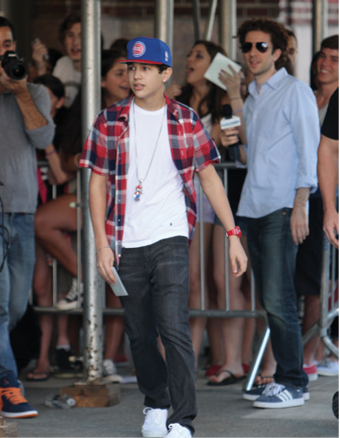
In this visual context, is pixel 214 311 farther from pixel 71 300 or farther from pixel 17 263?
pixel 17 263

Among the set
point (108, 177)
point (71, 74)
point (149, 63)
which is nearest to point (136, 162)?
point (108, 177)

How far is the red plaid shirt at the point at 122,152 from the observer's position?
12.5 feet

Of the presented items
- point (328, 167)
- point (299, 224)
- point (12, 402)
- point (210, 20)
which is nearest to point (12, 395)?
point (12, 402)

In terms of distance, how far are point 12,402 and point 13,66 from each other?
6.04ft

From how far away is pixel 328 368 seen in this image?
561cm

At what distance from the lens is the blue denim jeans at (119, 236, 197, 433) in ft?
12.0

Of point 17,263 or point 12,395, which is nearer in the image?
point 12,395

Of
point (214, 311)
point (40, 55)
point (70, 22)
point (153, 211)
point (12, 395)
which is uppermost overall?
point (70, 22)

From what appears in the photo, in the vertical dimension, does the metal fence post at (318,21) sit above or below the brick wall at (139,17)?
below

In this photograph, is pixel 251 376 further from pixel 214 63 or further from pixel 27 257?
pixel 214 63

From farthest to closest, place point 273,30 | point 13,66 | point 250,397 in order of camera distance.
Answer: point 273,30, point 250,397, point 13,66

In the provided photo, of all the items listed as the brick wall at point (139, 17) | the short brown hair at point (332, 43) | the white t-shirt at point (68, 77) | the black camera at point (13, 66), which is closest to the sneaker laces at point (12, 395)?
the black camera at point (13, 66)

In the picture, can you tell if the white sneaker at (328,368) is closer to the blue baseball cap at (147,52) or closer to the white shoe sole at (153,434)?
the white shoe sole at (153,434)

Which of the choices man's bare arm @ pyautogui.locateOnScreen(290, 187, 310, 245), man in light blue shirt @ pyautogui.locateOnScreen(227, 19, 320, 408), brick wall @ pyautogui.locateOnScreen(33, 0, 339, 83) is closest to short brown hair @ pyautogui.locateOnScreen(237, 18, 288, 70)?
man in light blue shirt @ pyautogui.locateOnScreen(227, 19, 320, 408)
